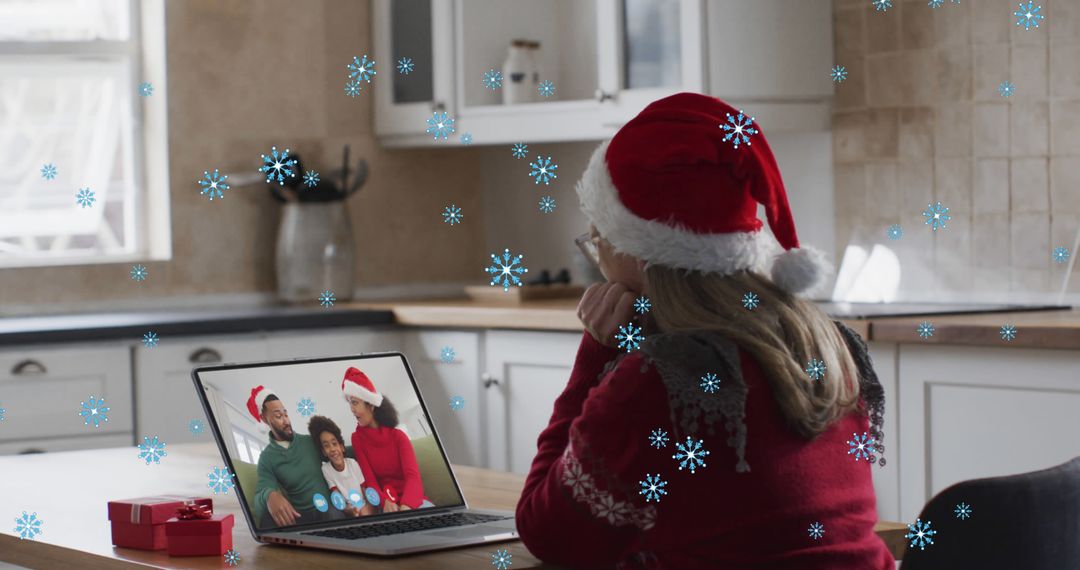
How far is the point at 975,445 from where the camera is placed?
292cm

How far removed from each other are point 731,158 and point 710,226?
68 millimetres

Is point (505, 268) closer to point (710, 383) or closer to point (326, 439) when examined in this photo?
point (326, 439)

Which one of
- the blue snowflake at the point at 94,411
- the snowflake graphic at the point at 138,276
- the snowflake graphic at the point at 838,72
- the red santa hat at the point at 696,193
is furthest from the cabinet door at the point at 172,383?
the red santa hat at the point at 696,193

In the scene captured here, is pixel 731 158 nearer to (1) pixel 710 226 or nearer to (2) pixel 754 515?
(1) pixel 710 226

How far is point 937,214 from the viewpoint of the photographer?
3549 millimetres

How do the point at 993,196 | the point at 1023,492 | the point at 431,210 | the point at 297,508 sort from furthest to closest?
the point at 431,210
the point at 993,196
the point at 297,508
the point at 1023,492

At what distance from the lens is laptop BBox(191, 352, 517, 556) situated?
1.58 m

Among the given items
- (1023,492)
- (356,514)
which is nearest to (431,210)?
(356,514)

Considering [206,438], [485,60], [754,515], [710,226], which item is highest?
[485,60]

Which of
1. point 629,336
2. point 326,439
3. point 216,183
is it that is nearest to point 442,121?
point 216,183

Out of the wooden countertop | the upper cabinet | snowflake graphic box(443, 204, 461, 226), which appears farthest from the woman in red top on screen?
snowflake graphic box(443, 204, 461, 226)

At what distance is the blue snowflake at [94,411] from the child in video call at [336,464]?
1904 millimetres

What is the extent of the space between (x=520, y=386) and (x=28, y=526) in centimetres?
209

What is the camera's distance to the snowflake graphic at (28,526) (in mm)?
1613
